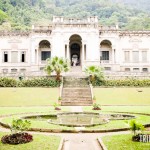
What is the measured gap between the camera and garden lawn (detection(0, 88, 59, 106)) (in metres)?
38.7

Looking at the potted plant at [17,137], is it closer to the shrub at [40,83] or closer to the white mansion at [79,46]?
the shrub at [40,83]

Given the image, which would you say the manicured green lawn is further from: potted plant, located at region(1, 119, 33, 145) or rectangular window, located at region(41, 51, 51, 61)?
potted plant, located at region(1, 119, 33, 145)

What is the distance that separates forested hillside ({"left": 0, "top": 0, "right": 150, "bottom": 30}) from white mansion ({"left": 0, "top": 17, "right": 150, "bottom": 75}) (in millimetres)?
29267

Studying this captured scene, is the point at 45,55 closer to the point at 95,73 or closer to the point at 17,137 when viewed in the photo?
the point at 95,73

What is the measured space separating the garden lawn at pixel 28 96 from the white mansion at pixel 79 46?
13529 millimetres

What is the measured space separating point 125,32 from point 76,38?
974 cm

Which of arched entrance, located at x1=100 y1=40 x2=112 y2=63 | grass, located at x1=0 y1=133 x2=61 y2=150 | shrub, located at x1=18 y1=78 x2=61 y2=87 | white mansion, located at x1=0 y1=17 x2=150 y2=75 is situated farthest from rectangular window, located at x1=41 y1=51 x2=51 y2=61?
grass, located at x1=0 y1=133 x2=61 y2=150

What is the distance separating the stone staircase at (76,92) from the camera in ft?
130

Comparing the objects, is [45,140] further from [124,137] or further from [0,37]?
[0,37]

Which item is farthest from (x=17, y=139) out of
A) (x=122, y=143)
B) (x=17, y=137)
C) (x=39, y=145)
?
(x=122, y=143)

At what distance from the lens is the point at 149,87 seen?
49.2 metres

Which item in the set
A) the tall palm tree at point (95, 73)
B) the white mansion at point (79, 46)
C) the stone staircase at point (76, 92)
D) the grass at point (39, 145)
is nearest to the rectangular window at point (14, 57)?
the white mansion at point (79, 46)

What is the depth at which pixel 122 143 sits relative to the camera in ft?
46.6

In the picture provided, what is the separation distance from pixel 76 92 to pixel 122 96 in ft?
21.2
